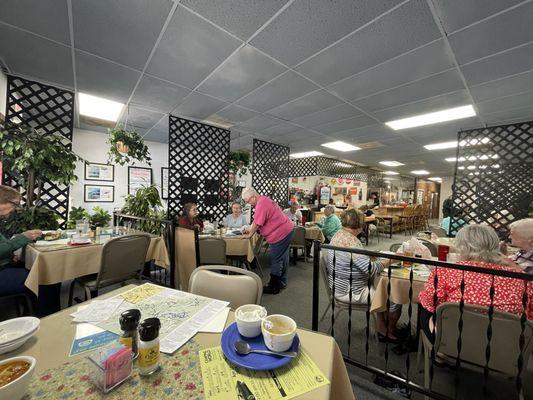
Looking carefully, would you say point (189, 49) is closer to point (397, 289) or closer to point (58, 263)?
point (58, 263)

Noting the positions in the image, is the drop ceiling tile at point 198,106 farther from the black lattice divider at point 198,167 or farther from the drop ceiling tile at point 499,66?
the drop ceiling tile at point 499,66

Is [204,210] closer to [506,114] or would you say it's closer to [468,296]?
[468,296]

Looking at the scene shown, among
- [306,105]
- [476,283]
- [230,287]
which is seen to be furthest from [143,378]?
[306,105]

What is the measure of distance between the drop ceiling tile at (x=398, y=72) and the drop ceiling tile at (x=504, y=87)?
86cm

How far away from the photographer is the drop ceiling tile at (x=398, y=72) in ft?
7.64

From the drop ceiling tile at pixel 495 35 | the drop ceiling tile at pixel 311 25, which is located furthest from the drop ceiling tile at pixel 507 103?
the drop ceiling tile at pixel 311 25

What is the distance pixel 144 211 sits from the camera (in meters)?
4.05

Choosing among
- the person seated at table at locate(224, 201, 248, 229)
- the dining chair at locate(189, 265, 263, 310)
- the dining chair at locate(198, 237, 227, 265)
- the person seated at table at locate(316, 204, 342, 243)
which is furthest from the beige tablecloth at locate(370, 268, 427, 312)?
the person seated at table at locate(316, 204, 342, 243)

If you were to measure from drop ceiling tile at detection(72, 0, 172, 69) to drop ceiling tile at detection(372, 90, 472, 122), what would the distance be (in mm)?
3495

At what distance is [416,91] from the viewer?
3.13m

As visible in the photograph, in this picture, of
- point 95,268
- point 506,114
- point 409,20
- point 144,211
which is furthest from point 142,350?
point 506,114

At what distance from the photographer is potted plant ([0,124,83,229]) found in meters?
2.69

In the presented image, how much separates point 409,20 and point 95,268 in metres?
3.84

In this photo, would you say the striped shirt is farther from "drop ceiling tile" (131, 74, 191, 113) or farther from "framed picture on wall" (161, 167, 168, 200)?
"framed picture on wall" (161, 167, 168, 200)
